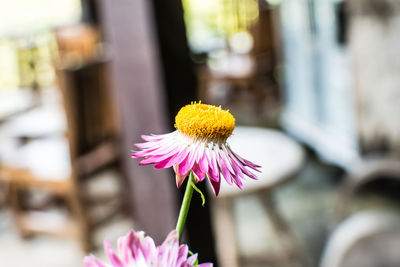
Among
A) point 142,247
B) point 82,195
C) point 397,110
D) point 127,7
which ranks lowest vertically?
point 82,195

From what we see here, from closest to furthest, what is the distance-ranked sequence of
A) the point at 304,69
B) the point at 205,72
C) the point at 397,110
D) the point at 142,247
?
the point at 142,247 < the point at 397,110 < the point at 304,69 < the point at 205,72

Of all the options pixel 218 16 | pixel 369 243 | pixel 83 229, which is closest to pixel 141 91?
pixel 369 243

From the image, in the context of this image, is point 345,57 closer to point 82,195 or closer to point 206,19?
point 82,195

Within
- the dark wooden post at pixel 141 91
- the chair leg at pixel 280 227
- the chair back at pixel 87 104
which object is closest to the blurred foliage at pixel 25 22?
the chair back at pixel 87 104

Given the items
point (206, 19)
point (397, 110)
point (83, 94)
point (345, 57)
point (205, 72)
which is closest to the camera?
point (83, 94)

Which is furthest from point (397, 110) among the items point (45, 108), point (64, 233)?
point (45, 108)

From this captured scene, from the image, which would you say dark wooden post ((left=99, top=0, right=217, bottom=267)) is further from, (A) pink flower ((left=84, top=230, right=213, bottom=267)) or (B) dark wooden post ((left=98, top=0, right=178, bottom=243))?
(A) pink flower ((left=84, top=230, right=213, bottom=267))

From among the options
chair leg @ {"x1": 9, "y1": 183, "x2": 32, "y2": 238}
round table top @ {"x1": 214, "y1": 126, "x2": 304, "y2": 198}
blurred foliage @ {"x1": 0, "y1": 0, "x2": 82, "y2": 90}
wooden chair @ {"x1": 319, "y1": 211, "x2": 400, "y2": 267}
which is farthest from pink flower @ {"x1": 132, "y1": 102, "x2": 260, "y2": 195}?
blurred foliage @ {"x1": 0, "y1": 0, "x2": 82, "y2": 90}
